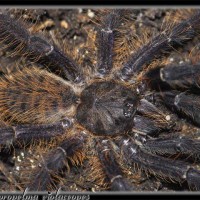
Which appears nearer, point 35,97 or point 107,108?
point 107,108

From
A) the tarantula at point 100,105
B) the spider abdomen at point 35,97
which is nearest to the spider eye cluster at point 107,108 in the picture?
the tarantula at point 100,105

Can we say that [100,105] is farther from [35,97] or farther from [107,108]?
[35,97]

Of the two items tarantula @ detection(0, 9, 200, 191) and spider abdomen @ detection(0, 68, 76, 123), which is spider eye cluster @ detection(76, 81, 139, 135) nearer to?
tarantula @ detection(0, 9, 200, 191)

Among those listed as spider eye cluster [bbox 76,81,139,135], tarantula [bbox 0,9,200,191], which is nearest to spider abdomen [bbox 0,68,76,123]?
tarantula [bbox 0,9,200,191]

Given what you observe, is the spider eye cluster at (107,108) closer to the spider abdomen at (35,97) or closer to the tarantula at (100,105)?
the tarantula at (100,105)

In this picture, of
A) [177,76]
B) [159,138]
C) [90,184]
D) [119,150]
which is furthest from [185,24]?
[90,184]

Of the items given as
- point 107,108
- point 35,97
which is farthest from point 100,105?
point 35,97

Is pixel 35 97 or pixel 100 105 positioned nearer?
pixel 100 105
